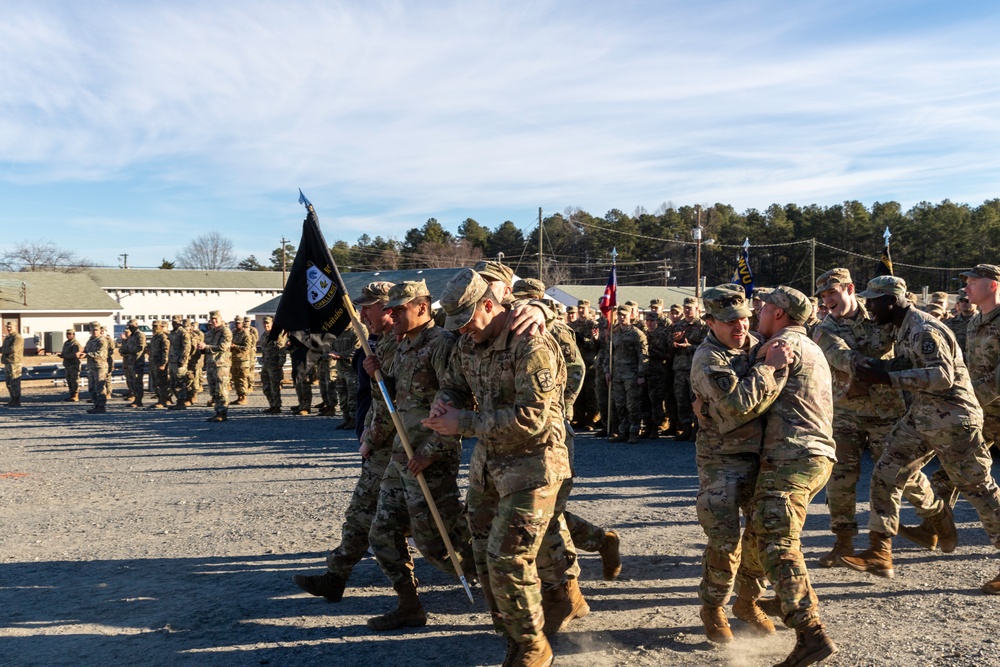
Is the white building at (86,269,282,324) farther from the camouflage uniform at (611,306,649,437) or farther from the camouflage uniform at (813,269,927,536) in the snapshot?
the camouflage uniform at (813,269,927,536)

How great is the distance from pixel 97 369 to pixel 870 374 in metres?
17.9

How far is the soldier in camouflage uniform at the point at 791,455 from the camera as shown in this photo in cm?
430

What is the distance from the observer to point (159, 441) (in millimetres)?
13945

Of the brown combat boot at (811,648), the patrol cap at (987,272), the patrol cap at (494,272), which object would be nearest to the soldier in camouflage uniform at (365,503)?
the patrol cap at (494,272)

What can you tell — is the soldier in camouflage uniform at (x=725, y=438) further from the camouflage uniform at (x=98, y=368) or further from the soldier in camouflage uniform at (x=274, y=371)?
the camouflage uniform at (x=98, y=368)

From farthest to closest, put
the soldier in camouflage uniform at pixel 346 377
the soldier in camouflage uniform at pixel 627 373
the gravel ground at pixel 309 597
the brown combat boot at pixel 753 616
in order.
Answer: the soldier in camouflage uniform at pixel 346 377 → the soldier in camouflage uniform at pixel 627 373 → the brown combat boot at pixel 753 616 → the gravel ground at pixel 309 597

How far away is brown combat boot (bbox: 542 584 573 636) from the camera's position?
4965mm

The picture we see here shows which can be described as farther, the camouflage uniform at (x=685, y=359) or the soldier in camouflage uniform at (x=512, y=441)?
the camouflage uniform at (x=685, y=359)

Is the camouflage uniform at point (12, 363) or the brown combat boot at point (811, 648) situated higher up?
the camouflage uniform at point (12, 363)

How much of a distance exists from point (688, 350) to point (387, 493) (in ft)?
27.3

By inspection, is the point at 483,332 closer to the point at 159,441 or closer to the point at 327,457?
the point at 327,457

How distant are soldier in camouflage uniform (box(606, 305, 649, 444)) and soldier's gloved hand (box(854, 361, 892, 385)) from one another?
709 cm

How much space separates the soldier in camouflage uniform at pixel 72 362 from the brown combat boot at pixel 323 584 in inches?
726

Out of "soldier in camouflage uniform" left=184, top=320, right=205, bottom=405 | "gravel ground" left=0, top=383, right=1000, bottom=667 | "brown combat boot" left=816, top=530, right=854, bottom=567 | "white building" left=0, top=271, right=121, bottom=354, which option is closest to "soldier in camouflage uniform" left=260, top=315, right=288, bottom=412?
"soldier in camouflage uniform" left=184, top=320, right=205, bottom=405
